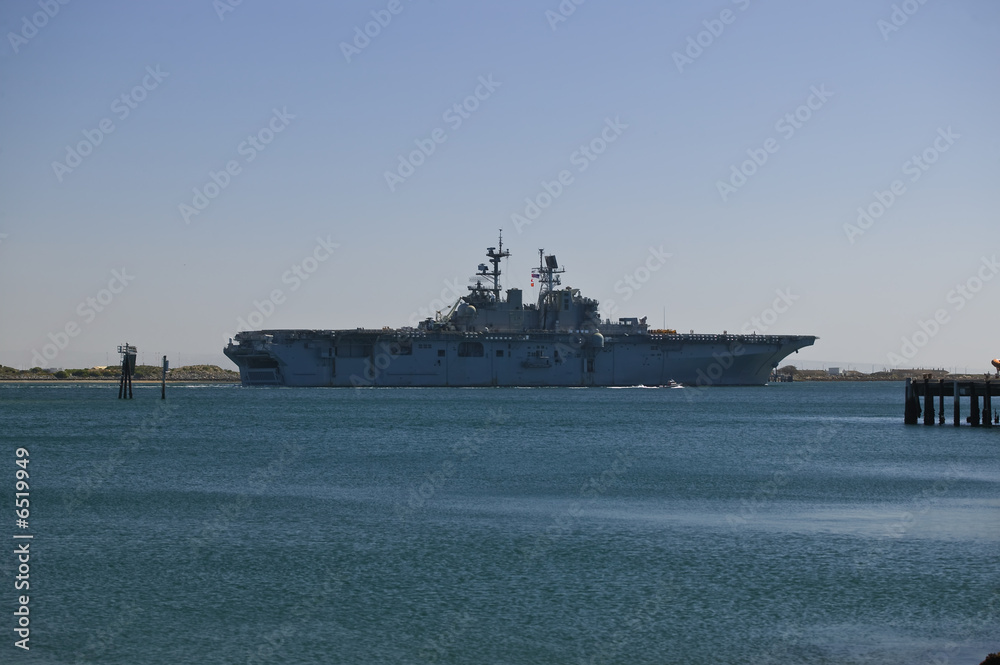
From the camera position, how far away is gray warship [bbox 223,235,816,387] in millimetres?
70875

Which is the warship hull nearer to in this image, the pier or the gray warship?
the gray warship

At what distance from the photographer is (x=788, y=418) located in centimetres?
5053

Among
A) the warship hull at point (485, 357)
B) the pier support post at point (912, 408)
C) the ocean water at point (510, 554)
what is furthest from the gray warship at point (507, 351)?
the ocean water at point (510, 554)

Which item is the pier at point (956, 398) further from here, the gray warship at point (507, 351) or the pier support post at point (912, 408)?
the gray warship at point (507, 351)

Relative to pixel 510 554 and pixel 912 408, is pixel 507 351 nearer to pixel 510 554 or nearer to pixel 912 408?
→ pixel 912 408

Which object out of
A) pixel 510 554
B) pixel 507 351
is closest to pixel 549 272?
pixel 507 351

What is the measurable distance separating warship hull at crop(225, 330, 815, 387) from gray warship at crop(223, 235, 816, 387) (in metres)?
0.07

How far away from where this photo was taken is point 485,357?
7300 centimetres

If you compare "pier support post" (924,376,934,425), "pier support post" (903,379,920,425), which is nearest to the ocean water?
"pier support post" (924,376,934,425)

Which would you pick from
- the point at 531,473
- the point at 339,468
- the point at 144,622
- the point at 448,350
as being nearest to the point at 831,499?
the point at 531,473

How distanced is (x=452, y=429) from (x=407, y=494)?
1819 centimetres

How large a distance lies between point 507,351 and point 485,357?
5.09ft

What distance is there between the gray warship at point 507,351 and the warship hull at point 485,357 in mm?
67

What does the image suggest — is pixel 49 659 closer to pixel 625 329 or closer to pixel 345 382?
pixel 345 382
